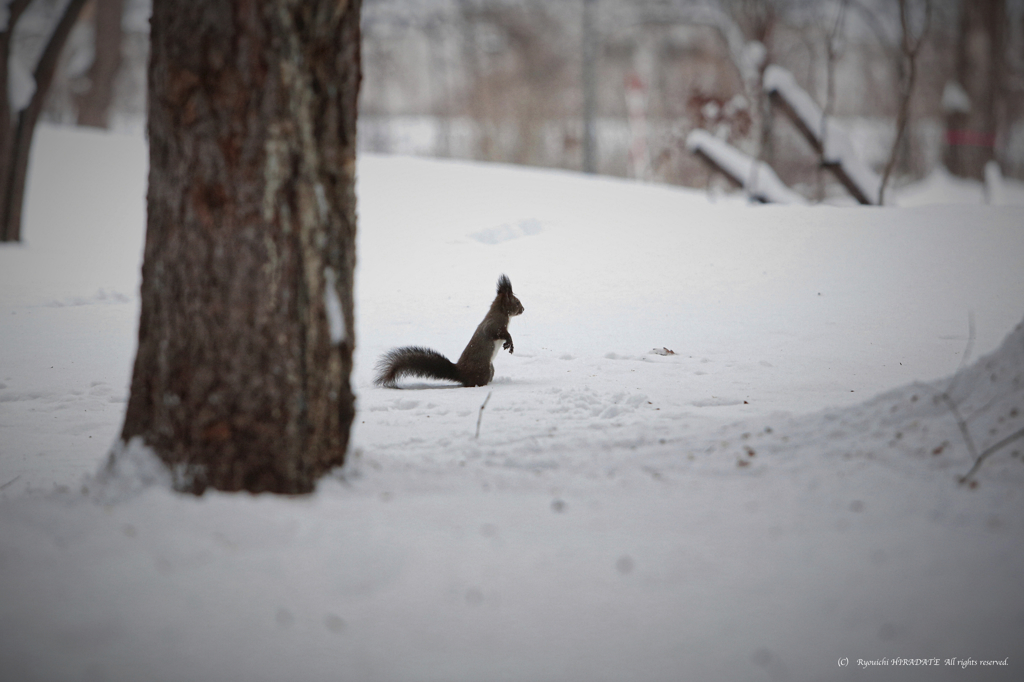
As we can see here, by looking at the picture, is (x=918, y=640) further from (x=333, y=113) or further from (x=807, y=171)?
(x=807, y=171)

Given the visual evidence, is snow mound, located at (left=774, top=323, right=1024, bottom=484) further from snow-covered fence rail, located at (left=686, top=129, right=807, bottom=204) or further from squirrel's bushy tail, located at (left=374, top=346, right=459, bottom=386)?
snow-covered fence rail, located at (left=686, top=129, right=807, bottom=204)

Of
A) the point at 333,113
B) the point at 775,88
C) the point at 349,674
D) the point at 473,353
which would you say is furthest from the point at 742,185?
the point at 349,674

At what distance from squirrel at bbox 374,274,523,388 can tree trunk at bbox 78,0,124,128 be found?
14952 millimetres

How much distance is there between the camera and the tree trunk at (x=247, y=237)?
2285mm

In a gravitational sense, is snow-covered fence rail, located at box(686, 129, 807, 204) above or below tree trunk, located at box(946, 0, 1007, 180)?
below

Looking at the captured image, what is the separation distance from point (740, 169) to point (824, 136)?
122cm

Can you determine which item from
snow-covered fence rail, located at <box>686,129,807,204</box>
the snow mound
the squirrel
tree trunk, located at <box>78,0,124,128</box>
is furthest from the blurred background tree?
the snow mound

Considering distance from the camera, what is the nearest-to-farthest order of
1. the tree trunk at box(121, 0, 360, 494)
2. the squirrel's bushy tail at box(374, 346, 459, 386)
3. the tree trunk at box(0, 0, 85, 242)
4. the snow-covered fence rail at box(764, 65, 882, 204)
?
the tree trunk at box(121, 0, 360, 494) → the squirrel's bushy tail at box(374, 346, 459, 386) → the tree trunk at box(0, 0, 85, 242) → the snow-covered fence rail at box(764, 65, 882, 204)

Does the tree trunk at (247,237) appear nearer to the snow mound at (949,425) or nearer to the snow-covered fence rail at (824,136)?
the snow mound at (949,425)

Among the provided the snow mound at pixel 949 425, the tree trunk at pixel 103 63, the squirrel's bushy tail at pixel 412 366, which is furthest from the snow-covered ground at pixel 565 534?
the tree trunk at pixel 103 63

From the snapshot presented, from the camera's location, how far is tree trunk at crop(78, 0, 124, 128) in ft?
53.2

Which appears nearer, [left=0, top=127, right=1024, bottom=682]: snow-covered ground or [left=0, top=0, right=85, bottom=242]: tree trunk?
[left=0, top=127, right=1024, bottom=682]: snow-covered ground

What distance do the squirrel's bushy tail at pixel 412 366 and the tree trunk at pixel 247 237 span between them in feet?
7.13

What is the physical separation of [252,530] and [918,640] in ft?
5.56
